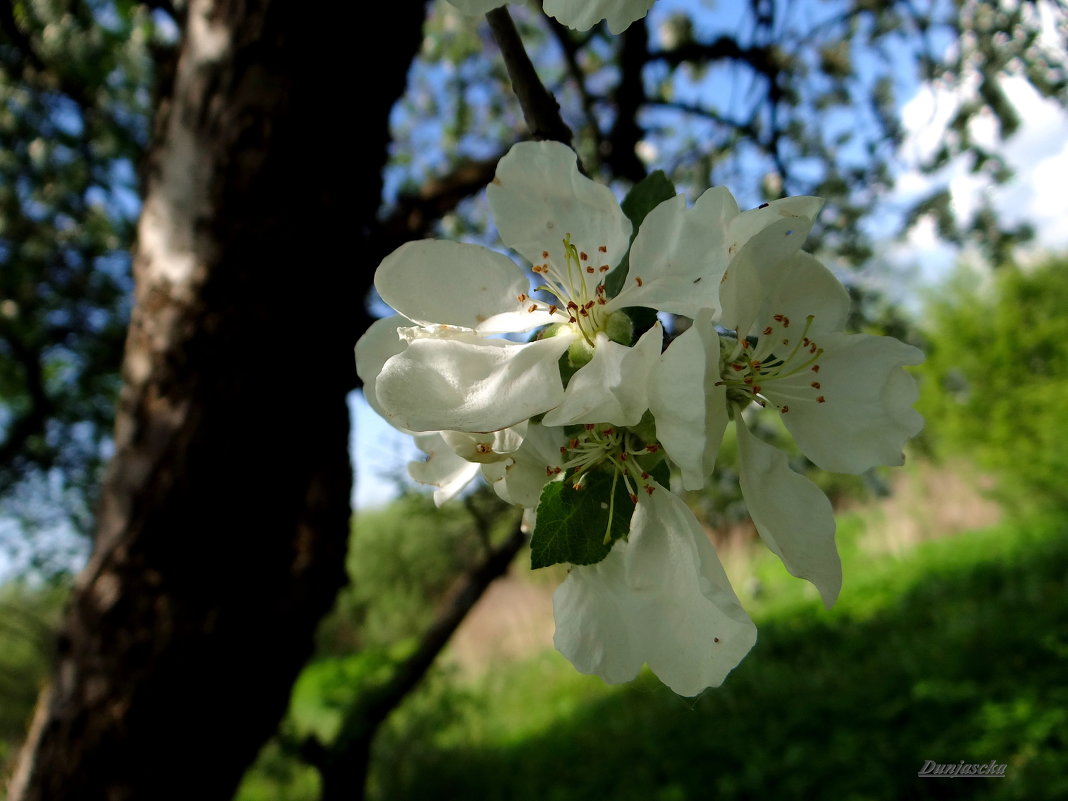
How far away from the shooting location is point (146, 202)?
6.83ft

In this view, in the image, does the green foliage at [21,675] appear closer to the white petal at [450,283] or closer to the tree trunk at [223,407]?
the tree trunk at [223,407]

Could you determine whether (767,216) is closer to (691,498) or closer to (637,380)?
(637,380)

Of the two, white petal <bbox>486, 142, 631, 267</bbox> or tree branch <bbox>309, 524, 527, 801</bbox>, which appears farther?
tree branch <bbox>309, 524, 527, 801</bbox>

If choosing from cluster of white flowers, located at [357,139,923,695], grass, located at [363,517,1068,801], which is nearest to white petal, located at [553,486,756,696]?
cluster of white flowers, located at [357,139,923,695]

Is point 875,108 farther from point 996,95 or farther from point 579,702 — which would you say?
point 579,702

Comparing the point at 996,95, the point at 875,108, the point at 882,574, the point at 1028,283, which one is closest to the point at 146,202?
the point at 996,95

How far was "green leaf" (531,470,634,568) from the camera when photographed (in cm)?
66

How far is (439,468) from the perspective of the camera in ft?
2.80

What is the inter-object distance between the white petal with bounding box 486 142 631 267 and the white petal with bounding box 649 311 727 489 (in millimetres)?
195

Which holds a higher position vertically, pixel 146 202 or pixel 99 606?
pixel 146 202

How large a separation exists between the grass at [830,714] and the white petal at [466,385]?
3.67m

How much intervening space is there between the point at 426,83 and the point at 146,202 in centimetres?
435

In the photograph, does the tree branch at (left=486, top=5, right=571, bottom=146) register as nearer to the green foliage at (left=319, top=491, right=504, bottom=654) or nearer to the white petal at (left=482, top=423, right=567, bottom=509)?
the white petal at (left=482, top=423, right=567, bottom=509)

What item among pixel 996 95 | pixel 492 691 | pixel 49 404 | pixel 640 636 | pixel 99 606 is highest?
pixel 49 404
